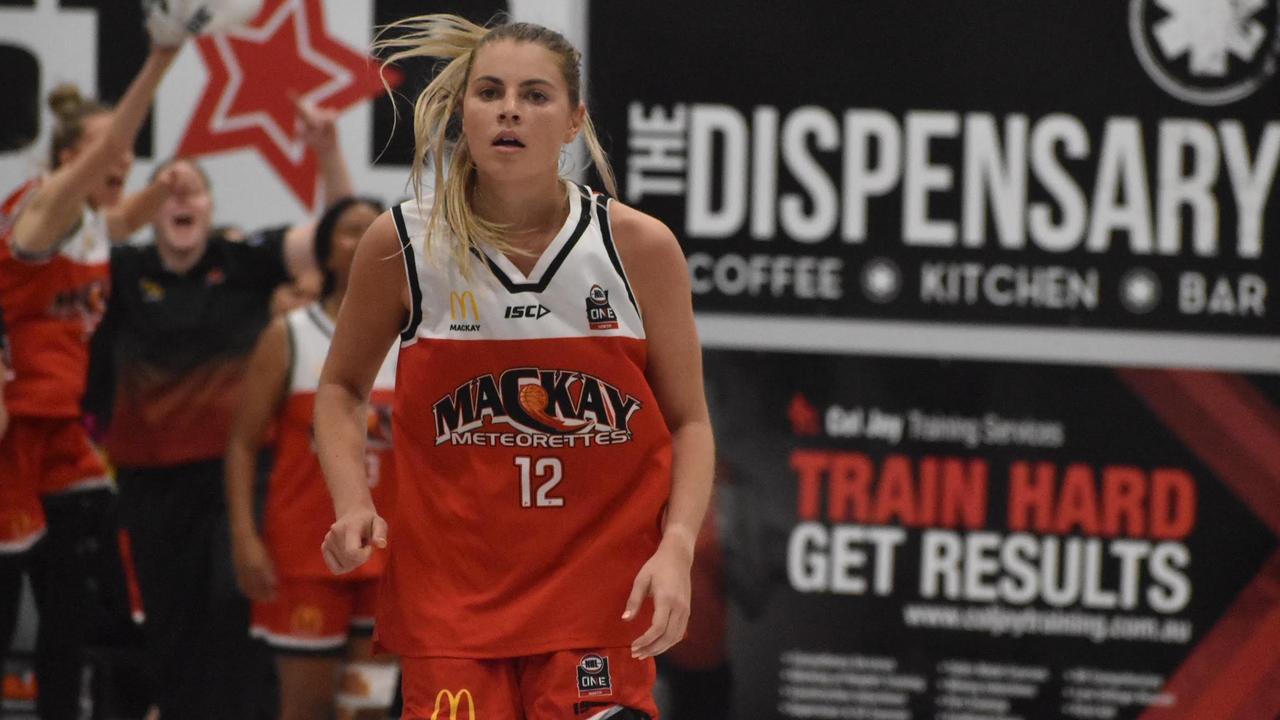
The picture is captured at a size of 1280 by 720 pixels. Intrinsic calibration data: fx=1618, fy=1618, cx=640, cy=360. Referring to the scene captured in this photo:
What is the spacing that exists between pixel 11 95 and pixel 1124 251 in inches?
148

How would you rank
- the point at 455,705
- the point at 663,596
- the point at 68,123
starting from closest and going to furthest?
the point at 663,596, the point at 455,705, the point at 68,123

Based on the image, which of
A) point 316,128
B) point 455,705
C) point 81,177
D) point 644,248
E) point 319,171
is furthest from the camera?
point 319,171

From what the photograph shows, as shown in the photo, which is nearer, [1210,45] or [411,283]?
[411,283]

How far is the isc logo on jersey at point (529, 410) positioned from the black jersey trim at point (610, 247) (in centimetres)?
15

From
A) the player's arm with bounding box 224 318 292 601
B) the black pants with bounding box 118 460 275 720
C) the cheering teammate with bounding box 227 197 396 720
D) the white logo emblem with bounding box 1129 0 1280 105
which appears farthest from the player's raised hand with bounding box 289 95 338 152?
the white logo emblem with bounding box 1129 0 1280 105

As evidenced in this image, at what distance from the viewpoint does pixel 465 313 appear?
102 inches

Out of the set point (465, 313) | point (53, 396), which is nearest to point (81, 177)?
point (53, 396)

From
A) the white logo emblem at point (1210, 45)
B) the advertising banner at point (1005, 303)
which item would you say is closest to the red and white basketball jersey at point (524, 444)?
the advertising banner at point (1005, 303)

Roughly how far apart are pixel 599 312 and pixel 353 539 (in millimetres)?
537

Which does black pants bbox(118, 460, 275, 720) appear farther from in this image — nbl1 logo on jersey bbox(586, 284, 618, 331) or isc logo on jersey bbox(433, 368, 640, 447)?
nbl1 logo on jersey bbox(586, 284, 618, 331)

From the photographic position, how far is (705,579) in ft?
17.7

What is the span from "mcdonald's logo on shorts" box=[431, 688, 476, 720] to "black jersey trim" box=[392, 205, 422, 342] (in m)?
0.58

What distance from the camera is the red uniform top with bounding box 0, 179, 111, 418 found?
15.3 ft

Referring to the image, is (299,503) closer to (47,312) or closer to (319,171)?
(47,312)
